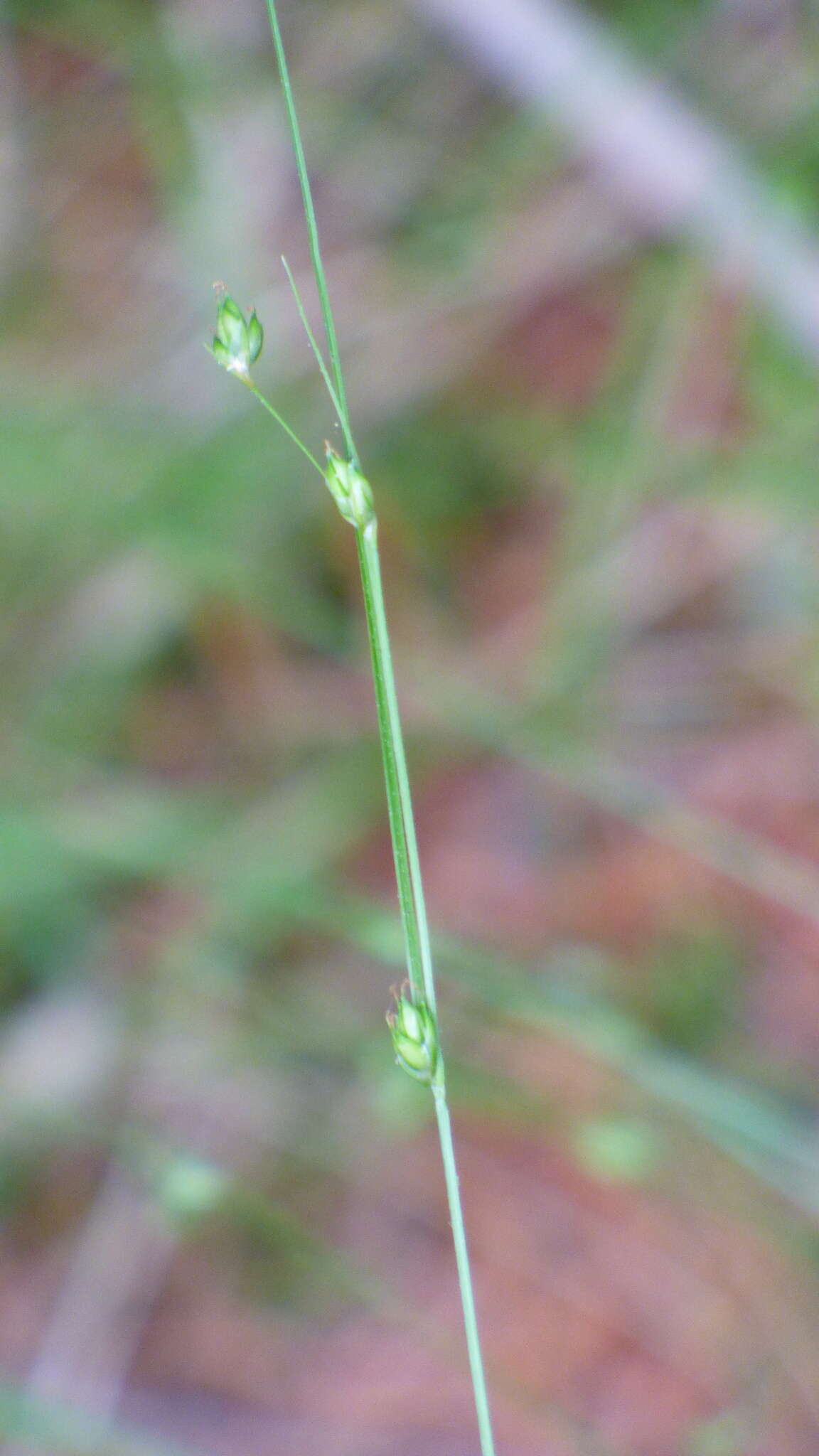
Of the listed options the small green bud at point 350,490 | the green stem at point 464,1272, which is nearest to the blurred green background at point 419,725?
the green stem at point 464,1272

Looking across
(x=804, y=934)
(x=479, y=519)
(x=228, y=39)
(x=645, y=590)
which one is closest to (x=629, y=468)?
(x=645, y=590)

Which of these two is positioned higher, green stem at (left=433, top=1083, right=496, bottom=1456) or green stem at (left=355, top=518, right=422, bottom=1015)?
green stem at (left=355, top=518, right=422, bottom=1015)

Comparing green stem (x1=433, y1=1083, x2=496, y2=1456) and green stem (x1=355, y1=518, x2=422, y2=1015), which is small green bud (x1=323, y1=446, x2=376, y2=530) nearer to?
green stem (x1=355, y1=518, x2=422, y2=1015)

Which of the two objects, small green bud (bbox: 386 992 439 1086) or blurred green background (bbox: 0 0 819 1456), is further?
blurred green background (bbox: 0 0 819 1456)

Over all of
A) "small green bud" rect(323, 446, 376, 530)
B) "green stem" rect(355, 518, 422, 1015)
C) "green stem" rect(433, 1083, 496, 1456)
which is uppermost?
"small green bud" rect(323, 446, 376, 530)

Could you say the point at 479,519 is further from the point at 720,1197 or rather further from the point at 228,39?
the point at 720,1197

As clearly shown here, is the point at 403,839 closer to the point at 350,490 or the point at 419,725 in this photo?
the point at 350,490

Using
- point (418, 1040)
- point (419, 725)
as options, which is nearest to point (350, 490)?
point (418, 1040)

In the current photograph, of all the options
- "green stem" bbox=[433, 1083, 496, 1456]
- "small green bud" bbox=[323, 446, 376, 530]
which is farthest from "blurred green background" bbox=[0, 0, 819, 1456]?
"small green bud" bbox=[323, 446, 376, 530]
